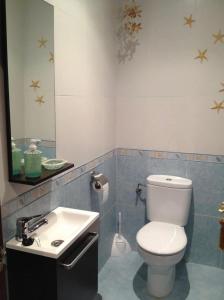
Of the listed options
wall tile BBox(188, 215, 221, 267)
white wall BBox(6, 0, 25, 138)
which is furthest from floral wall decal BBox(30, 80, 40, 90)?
wall tile BBox(188, 215, 221, 267)

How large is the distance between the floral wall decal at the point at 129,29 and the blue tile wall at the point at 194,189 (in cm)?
90

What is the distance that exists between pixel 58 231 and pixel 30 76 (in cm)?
90

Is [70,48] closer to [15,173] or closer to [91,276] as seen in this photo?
[15,173]

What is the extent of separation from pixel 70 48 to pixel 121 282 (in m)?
1.91

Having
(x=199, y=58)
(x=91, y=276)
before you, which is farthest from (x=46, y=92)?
(x=199, y=58)

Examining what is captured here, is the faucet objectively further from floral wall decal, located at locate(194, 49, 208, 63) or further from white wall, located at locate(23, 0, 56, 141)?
floral wall decal, located at locate(194, 49, 208, 63)

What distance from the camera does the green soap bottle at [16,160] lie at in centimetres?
143

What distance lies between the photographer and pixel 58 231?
1703 mm

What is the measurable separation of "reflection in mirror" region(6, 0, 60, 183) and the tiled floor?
1.31m

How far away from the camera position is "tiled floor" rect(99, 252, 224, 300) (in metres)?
2.30

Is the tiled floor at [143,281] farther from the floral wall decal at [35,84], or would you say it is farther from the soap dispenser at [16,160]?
the floral wall decal at [35,84]

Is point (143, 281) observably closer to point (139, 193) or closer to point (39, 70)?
point (139, 193)

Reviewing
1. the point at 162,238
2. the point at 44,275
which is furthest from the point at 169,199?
the point at 44,275

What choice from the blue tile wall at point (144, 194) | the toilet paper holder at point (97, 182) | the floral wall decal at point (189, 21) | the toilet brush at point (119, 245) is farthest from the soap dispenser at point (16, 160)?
the floral wall decal at point (189, 21)
